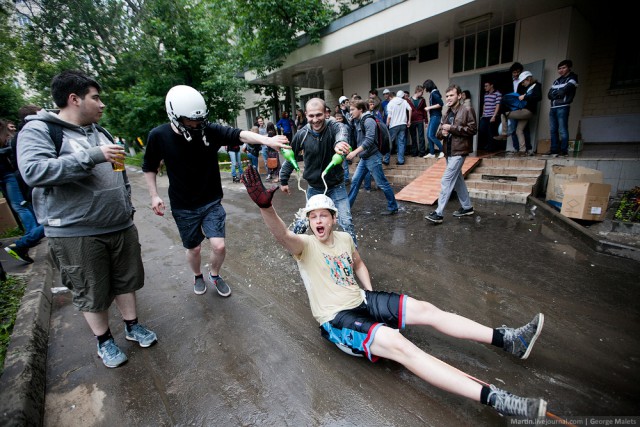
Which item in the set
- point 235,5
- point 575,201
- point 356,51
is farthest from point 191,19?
point 575,201

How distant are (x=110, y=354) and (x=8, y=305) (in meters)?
1.74

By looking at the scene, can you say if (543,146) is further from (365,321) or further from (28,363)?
(28,363)

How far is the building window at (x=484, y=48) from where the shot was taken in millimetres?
8359

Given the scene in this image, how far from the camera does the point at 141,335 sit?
2.71 m

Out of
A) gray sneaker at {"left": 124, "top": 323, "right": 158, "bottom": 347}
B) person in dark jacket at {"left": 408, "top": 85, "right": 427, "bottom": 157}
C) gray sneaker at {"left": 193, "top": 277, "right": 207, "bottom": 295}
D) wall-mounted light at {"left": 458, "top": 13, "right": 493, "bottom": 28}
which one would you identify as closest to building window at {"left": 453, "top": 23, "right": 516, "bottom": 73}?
wall-mounted light at {"left": 458, "top": 13, "right": 493, "bottom": 28}

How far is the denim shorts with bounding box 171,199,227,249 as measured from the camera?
309 centimetres

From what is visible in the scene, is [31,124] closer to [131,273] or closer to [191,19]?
[131,273]

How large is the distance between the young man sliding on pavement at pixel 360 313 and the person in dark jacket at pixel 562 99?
21.3ft

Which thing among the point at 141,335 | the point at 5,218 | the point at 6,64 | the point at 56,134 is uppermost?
the point at 6,64

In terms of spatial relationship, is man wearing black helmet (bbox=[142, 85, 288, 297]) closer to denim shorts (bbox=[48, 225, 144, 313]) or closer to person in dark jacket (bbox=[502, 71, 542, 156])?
denim shorts (bbox=[48, 225, 144, 313])

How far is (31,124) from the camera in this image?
2.05 meters

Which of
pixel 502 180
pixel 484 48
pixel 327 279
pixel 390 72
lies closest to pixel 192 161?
pixel 327 279

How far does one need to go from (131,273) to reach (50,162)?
1080 mm

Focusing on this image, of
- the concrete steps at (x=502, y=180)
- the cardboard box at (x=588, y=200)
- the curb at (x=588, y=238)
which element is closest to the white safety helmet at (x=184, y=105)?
the curb at (x=588, y=238)
